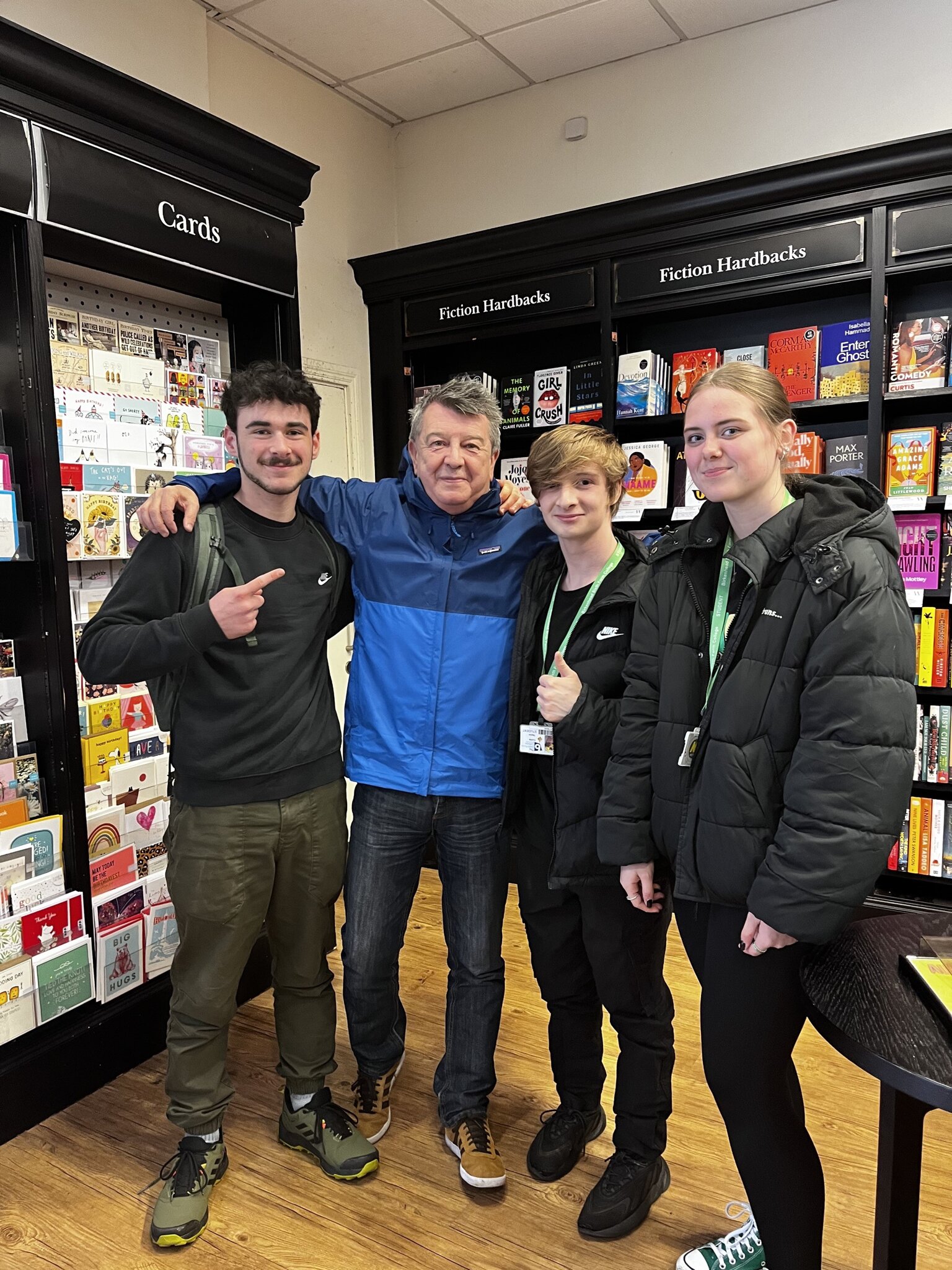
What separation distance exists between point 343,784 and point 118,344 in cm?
146

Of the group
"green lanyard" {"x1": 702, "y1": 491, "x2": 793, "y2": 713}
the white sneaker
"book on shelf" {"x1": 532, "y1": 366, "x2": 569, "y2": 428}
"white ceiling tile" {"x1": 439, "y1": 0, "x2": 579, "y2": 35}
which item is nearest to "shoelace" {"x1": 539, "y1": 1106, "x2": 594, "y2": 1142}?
the white sneaker

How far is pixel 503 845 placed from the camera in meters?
2.08

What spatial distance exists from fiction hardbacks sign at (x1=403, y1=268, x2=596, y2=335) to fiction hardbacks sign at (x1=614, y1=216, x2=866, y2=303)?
16 cm

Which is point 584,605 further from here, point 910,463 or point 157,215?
point 910,463

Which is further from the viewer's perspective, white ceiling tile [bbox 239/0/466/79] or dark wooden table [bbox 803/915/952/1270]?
white ceiling tile [bbox 239/0/466/79]

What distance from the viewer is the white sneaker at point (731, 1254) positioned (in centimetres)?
172

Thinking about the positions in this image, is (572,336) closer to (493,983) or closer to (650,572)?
(650,572)

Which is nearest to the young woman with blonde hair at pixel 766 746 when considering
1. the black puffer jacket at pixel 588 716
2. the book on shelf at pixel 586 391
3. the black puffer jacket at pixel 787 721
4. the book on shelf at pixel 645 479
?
the black puffer jacket at pixel 787 721

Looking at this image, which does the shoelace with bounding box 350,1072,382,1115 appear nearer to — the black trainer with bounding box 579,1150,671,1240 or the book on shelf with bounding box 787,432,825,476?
the black trainer with bounding box 579,1150,671,1240

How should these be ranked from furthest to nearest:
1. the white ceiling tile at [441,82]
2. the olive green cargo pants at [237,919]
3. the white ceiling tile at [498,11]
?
the white ceiling tile at [441,82]
the white ceiling tile at [498,11]
the olive green cargo pants at [237,919]

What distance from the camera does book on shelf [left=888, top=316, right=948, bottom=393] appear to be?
301 cm

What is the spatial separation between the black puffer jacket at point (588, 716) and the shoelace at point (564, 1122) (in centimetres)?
66

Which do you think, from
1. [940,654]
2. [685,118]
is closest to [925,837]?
[940,654]

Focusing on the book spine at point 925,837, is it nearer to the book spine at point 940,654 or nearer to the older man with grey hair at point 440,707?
the book spine at point 940,654
